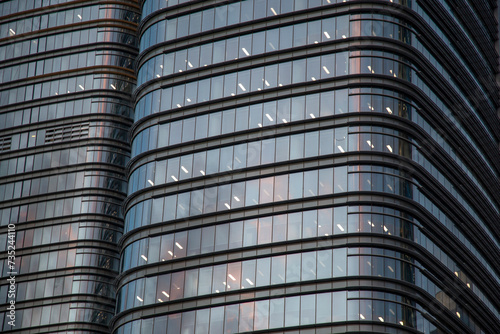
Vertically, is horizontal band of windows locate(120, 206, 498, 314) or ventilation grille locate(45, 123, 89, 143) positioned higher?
ventilation grille locate(45, 123, 89, 143)

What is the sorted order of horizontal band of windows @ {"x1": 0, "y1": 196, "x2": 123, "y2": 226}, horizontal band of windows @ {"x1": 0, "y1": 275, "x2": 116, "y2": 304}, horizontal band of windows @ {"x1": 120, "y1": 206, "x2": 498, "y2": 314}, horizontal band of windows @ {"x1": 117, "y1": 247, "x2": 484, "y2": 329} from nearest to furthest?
horizontal band of windows @ {"x1": 117, "y1": 247, "x2": 484, "y2": 329} < horizontal band of windows @ {"x1": 120, "y1": 206, "x2": 498, "y2": 314} < horizontal band of windows @ {"x1": 0, "y1": 275, "x2": 116, "y2": 304} < horizontal band of windows @ {"x1": 0, "y1": 196, "x2": 123, "y2": 226}

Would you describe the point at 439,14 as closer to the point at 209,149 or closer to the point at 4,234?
the point at 209,149

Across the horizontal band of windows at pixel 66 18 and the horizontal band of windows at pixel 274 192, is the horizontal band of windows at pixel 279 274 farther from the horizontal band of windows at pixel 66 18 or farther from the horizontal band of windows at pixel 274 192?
the horizontal band of windows at pixel 66 18

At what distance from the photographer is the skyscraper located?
75.1 m

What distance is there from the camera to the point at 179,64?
87500 millimetres

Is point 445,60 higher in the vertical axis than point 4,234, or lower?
higher

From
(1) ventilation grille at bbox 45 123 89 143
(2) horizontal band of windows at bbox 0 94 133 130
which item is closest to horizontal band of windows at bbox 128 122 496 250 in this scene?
(1) ventilation grille at bbox 45 123 89 143

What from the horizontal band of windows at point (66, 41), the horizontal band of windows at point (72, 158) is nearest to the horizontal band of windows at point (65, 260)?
the horizontal band of windows at point (72, 158)

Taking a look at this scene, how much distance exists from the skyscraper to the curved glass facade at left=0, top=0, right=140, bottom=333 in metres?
17.4

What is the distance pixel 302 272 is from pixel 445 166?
18.2 metres

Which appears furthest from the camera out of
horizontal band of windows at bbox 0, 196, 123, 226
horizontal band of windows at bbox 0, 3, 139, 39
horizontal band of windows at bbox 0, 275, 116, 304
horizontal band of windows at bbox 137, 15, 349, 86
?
horizontal band of windows at bbox 0, 3, 139, 39

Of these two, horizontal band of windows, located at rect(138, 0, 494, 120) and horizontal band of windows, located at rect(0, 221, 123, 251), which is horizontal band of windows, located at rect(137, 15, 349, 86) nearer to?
horizontal band of windows, located at rect(138, 0, 494, 120)

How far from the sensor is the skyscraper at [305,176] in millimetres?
75062

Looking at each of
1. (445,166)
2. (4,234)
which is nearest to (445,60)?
(445,166)
